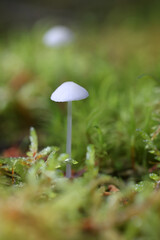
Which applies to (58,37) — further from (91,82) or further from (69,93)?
(69,93)

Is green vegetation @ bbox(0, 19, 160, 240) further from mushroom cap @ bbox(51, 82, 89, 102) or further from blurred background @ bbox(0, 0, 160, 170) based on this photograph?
mushroom cap @ bbox(51, 82, 89, 102)

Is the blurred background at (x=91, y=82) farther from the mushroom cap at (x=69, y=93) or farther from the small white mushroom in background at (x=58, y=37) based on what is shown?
the mushroom cap at (x=69, y=93)

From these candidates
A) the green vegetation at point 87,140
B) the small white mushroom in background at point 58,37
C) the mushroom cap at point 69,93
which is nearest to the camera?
the green vegetation at point 87,140

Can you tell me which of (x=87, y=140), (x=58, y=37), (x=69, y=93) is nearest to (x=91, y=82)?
(x=58, y=37)

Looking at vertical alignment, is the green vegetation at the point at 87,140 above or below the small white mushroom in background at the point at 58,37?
below

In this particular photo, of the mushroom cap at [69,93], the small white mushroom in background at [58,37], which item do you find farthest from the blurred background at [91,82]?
the mushroom cap at [69,93]

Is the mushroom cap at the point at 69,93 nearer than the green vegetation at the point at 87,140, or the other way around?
the green vegetation at the point at 87,140

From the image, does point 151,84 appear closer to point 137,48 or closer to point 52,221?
point 137,48

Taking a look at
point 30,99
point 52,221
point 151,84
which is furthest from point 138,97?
point 52,221
